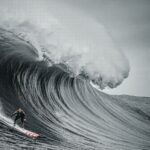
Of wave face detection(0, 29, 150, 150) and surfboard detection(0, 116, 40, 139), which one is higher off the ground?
wave face detection(0, 29, 150, 150)

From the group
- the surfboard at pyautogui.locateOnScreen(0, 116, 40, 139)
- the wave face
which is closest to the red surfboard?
the surfboard at pyautogui.locateOnScreen(0, 116, 40, 139)

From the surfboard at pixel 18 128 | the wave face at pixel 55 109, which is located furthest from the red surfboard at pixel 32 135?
the wave face at pixel 55 109

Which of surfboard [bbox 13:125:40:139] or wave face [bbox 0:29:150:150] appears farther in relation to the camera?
wave face [bbox 0:29:150:150]

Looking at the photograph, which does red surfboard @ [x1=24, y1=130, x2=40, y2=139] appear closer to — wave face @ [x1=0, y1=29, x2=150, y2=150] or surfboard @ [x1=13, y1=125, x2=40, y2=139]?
surfboard @ [x1=13, y1=125, x2=40, y2=139]

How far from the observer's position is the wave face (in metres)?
8.70

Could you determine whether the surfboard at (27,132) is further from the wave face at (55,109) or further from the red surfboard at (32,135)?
the wave face at (55,109)

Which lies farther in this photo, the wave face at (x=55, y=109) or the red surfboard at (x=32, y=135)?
the wave face at (x=55, y=109)

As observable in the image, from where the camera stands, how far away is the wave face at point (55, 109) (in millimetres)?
8703

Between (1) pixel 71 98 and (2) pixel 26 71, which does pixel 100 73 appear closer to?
(1) pixel 71 98

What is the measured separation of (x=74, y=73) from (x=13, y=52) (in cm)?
398

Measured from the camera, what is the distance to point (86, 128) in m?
11.2

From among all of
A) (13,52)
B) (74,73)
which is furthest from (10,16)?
(74,73)

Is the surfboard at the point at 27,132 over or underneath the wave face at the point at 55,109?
underneath

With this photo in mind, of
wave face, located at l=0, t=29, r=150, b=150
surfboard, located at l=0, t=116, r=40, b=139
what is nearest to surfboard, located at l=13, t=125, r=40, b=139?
surfboard, located at l=0, t=116, r=40, b=139
